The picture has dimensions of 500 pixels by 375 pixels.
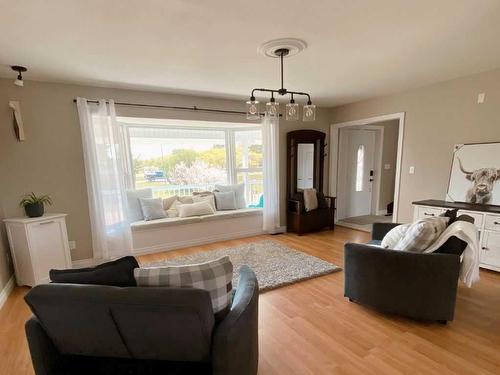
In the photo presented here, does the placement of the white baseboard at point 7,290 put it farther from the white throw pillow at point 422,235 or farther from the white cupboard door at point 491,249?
the white cupboard door at point 491,249

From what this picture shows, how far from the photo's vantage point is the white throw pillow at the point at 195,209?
13.9 feet

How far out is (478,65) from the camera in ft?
9.23

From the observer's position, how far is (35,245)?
8.91ft

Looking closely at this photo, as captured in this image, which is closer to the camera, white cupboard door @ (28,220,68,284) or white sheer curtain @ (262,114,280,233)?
white cupboard door @ (28,220,68,284)

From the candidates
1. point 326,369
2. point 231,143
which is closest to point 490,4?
point 326,369

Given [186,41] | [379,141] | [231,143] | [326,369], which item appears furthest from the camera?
[379,141]

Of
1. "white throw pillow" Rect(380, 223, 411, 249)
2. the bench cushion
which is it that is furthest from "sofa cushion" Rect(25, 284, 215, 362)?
the bench cushion

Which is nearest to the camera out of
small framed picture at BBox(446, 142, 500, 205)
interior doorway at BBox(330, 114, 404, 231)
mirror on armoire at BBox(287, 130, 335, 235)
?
small framed picture at BBox(446, 142, 500, 205)

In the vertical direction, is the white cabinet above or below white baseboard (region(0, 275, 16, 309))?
above

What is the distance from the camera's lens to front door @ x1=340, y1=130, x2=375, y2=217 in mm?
5434

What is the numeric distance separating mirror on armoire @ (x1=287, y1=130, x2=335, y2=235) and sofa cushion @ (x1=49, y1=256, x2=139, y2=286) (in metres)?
3.59

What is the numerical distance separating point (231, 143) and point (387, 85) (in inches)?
111

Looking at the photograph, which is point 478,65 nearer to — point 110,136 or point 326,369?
point 326,369

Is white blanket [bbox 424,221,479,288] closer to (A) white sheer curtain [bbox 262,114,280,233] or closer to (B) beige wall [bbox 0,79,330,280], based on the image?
(A) white sheer curtain [bbox 262,114,280,233]
